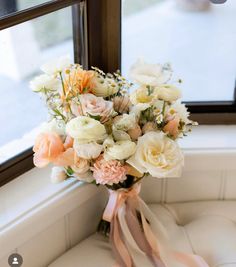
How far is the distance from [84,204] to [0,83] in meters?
0.39

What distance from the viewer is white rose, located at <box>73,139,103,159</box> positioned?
1.08m

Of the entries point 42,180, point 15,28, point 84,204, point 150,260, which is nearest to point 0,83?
point 15,28

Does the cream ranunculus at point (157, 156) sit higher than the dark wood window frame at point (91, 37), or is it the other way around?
the dark wood window frame at point (91, 37)

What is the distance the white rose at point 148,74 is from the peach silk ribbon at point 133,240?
0.28 meters

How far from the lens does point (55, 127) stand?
1.16 m

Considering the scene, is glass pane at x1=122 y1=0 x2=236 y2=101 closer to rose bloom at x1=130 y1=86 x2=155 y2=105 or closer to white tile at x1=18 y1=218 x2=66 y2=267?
rose bloom at x1=130 y1=86 x2=155 y2=105

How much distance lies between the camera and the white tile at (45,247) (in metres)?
1.19

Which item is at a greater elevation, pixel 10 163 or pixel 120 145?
pixel 120 145

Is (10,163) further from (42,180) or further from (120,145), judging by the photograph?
(120,145)

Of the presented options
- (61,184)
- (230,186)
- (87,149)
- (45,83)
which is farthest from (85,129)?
(230,186)

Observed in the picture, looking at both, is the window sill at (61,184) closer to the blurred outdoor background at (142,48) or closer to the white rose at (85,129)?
the blurred outdoor background at (142,48)

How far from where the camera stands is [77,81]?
1131 mm

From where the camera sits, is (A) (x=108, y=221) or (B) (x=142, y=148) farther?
(A) (x=108, y=221)

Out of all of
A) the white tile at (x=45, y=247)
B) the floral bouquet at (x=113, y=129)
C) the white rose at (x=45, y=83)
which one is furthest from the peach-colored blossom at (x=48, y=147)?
the white tile at (x=45, y=247)
